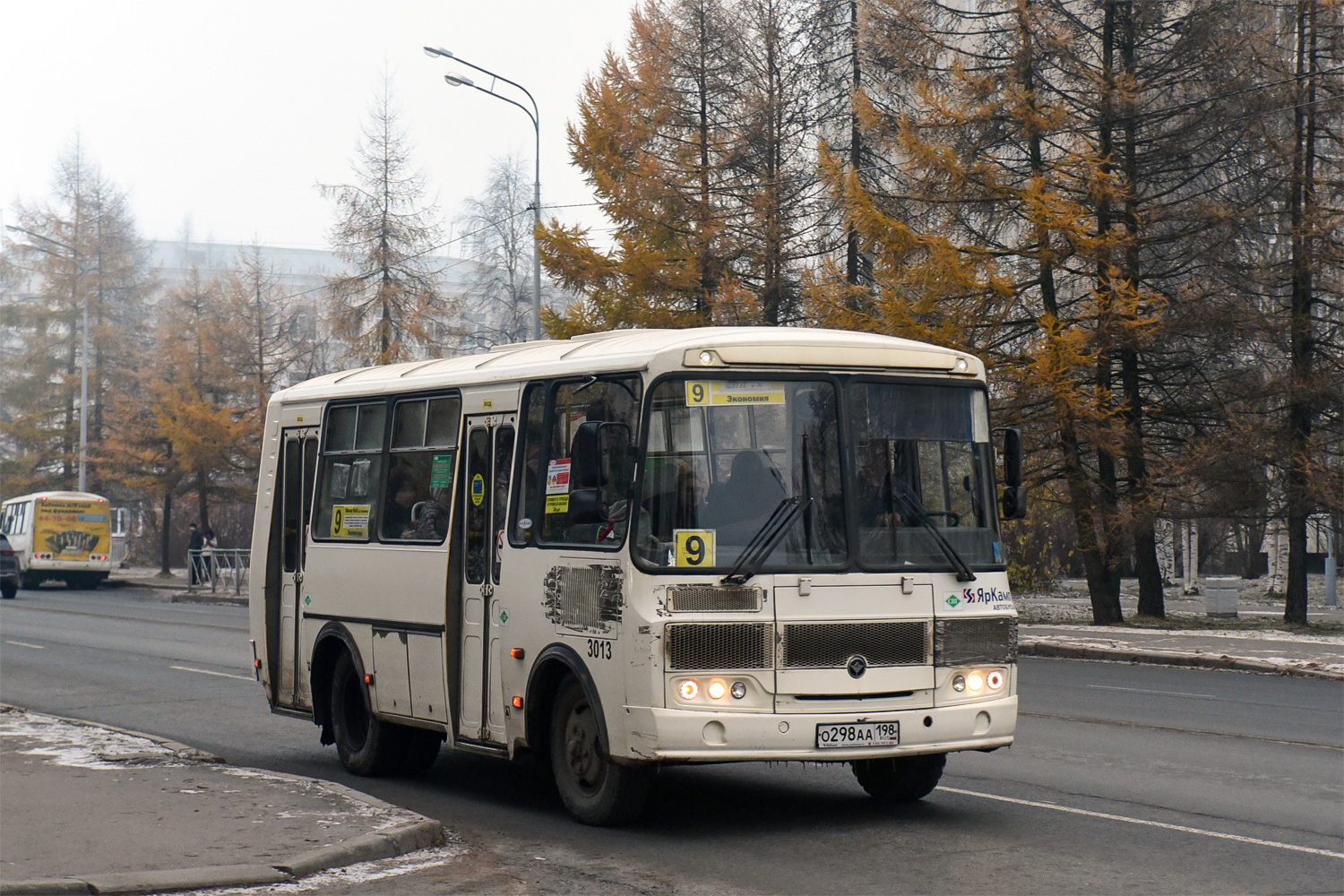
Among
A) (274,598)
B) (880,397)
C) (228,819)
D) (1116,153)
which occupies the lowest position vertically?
(228,819)

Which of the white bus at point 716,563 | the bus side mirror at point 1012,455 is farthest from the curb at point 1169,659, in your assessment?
the white bus at point 716,563

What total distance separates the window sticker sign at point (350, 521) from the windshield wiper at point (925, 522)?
4129mm

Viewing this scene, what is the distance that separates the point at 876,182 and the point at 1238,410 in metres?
8.10

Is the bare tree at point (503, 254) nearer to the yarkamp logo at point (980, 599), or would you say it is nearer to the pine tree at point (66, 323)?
the pine tree at point (66, 323)

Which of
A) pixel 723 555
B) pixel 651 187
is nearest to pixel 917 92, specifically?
pixel 651 187

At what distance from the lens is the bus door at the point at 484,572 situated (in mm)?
9258

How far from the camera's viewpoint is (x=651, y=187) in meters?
30.2

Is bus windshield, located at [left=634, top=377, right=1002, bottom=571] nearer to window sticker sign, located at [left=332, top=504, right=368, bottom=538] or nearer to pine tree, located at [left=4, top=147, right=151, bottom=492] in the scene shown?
window sticker sign, located at [left=332, top=504, right=368, bottom=538]

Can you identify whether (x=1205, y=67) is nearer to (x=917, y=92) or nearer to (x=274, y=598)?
(x=917, y=92)

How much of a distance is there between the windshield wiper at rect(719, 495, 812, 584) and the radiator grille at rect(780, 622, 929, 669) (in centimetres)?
37

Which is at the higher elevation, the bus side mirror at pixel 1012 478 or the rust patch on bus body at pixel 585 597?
the bus side mirror at pixel 1012 478

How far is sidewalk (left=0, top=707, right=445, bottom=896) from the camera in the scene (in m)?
6.84

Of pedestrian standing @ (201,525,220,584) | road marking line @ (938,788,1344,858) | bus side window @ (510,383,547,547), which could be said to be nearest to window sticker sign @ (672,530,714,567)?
bus side window @ (510,383,547,547)

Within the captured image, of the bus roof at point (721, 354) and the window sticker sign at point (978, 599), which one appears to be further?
the window sticker sign at point (978, 599)
